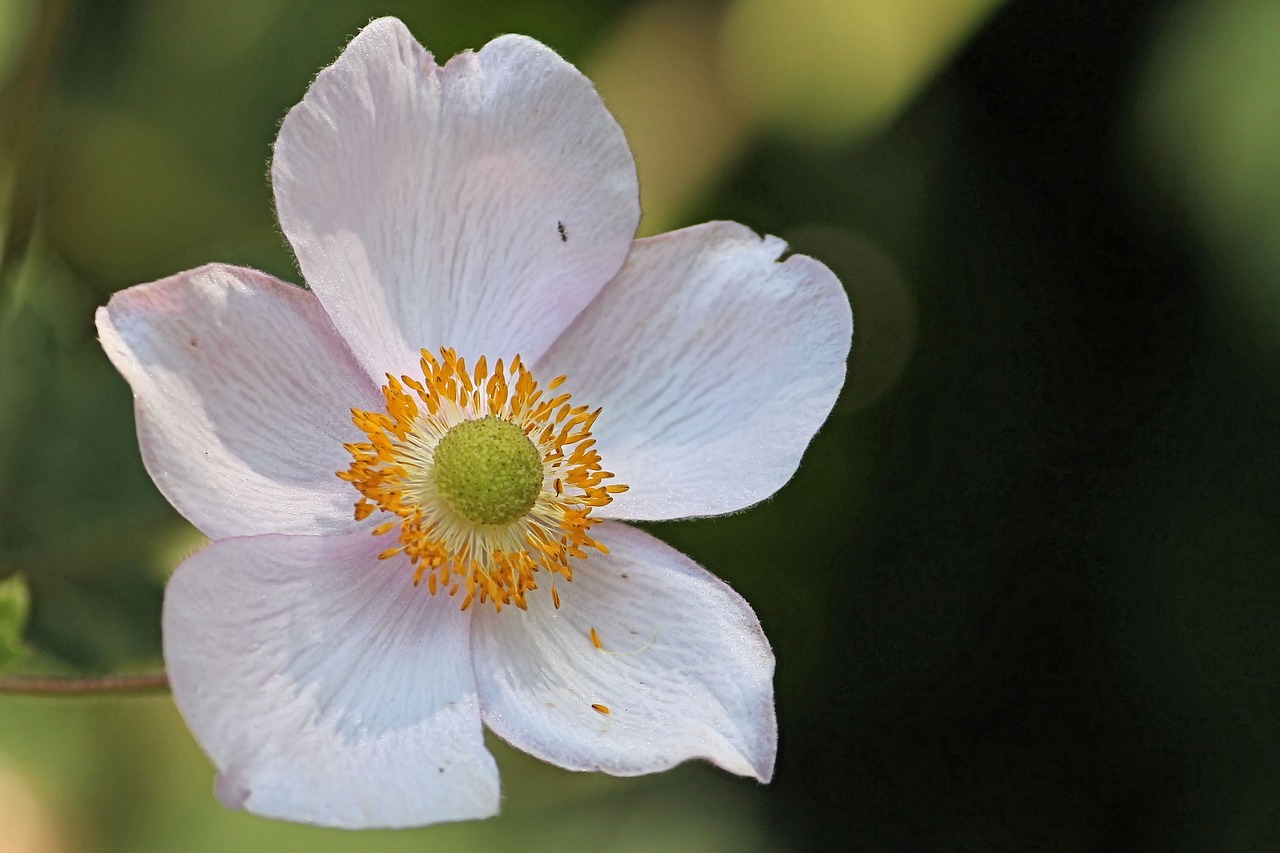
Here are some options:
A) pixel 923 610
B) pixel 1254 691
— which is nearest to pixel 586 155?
pixel 923 610

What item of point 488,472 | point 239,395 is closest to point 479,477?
point 488,472

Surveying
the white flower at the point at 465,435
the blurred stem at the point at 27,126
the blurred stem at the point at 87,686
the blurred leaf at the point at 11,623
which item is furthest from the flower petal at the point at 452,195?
the blurred stem at the point at 27,126

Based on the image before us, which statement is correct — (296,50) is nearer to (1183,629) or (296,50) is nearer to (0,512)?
(0,512)

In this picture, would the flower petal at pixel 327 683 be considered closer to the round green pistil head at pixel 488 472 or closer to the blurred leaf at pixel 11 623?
the round green pistil head at pixel 488 472

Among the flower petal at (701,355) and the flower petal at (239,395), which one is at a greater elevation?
the flower petal at (701,355)

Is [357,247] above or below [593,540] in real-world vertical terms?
above

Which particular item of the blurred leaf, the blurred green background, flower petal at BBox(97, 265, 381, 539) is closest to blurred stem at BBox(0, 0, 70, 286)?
the blurred green background

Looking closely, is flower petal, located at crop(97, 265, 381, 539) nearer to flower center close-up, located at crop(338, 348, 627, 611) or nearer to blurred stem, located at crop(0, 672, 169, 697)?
flower center close-up, located at crop(338, 348, 627, 611)

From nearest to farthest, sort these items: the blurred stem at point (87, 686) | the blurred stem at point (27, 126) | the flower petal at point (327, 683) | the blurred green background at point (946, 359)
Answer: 1. the flower petal at point (327, 683)
2. the blurred stem at point (87, 686)
3. the blurred stem at point (27, 126)
4. the blurred green background at point (946, 359)

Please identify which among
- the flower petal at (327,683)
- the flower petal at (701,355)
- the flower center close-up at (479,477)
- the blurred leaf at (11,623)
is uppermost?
the flower petal at (701,355)
